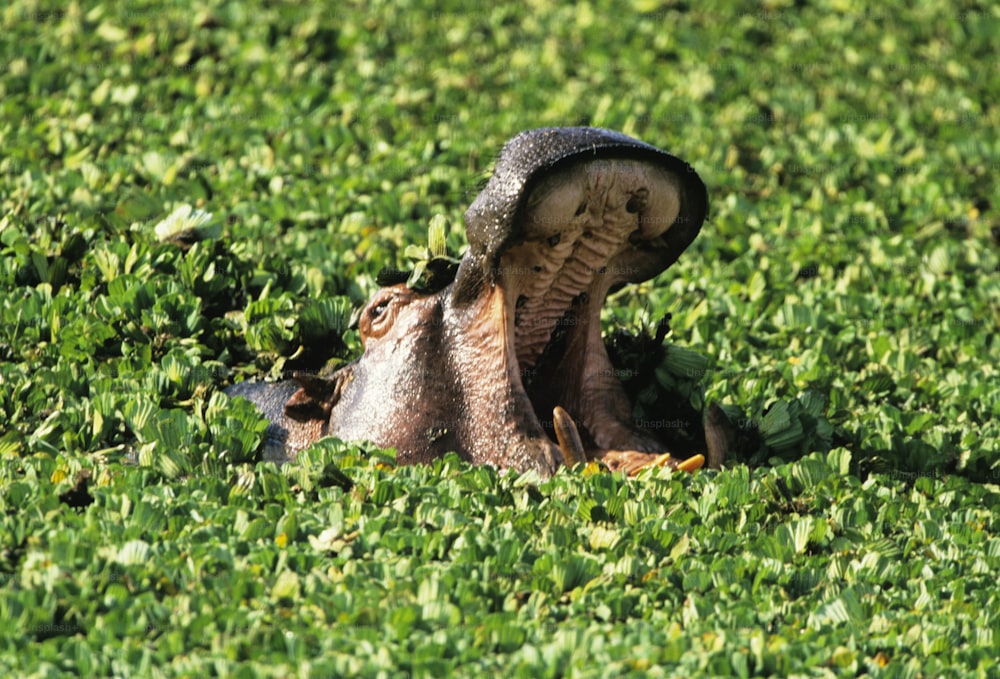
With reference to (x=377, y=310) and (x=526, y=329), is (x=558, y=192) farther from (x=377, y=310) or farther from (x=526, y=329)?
(x=377, y=310)

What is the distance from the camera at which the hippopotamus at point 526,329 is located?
→ 14.8ft

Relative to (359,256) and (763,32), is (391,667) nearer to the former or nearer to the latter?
(359,256)

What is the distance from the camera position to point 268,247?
270 inches

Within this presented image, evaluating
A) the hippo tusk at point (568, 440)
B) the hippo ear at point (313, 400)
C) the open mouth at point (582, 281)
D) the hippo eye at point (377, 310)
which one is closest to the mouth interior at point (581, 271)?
the open mouth at point (582, 281)

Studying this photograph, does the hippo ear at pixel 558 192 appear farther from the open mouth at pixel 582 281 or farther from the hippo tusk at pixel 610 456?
the hippo tusk at pixel 610 456

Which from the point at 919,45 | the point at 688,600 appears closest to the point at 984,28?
the point at 919,45

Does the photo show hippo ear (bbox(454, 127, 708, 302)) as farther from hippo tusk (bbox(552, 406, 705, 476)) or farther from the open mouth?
hippo tusk (bbox(552, 406, 705, 476))

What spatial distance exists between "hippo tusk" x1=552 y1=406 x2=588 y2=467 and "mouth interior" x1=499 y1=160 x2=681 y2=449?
0.63ft

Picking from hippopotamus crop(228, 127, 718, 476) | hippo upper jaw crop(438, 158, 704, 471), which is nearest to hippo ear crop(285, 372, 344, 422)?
hippopotamus crop(228, 127, 718, 476)

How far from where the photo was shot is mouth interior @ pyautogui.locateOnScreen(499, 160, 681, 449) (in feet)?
14.9

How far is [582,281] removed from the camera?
490 centimetres

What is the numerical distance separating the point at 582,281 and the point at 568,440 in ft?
1.49

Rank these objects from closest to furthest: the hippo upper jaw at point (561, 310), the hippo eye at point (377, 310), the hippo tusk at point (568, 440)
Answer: the hippo upper jaw at point (561, 310) < the hippo tusk at point (568, 440) < the hippo eye at point (377, 310)

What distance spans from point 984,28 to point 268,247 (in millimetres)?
5814
